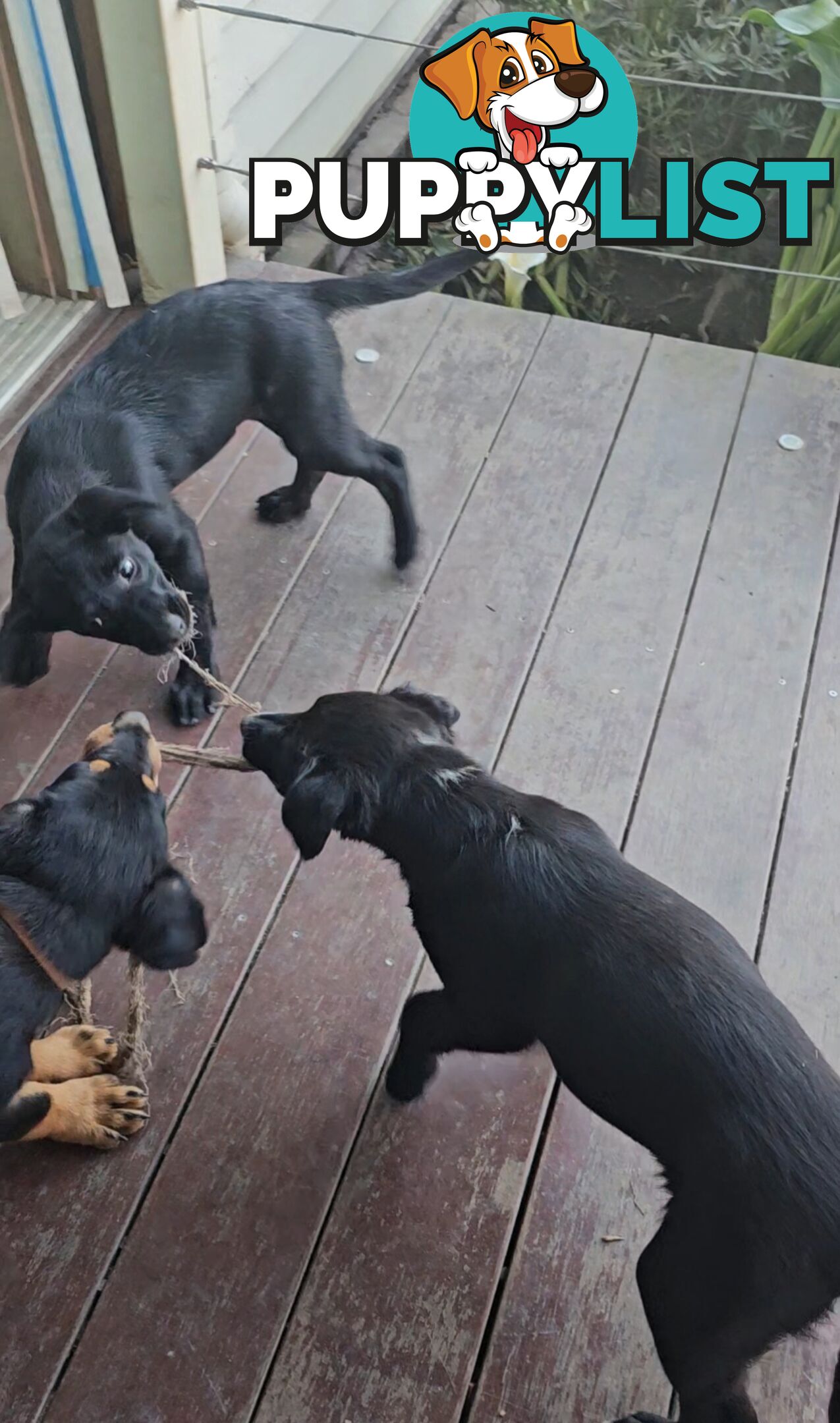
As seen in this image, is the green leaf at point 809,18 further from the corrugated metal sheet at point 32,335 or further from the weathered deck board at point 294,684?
the corrugated metal sheet at point 32,335

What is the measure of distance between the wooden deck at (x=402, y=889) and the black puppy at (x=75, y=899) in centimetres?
32

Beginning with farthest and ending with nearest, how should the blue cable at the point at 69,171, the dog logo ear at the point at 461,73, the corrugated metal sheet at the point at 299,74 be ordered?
1. the dog logo ear at the point at 461,73
2. the corrugated metal sheet at the point at 299,74
3. the blue cable at the point at 69,171

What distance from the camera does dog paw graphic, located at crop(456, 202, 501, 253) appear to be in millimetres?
3506

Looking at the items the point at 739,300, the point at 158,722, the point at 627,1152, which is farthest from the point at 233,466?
the point at 739,300

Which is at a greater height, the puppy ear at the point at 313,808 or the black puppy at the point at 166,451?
the puppy ear at the point at 313,808

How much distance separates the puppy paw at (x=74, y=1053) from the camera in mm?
1812

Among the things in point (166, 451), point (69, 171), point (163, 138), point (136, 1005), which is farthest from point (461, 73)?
point (136, 1005)

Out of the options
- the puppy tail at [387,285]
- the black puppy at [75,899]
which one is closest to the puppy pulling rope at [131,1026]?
the black puppy at [75,899]

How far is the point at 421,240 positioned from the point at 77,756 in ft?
8.10

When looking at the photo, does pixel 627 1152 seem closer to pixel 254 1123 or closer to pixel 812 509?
pixel 254 1123

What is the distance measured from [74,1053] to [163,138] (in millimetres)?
2416

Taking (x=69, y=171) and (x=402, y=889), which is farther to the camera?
(x=69, y=171)

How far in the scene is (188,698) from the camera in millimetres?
2352

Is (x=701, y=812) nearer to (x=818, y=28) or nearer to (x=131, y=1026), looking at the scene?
(x=131, y=1026)
